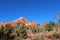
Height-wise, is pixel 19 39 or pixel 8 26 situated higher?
pixel 8 26

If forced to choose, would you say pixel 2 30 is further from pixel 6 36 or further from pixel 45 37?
pixel 45 37

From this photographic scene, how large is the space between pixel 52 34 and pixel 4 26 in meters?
7.10

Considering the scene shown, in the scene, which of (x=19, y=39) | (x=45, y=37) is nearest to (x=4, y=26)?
(x=19, y=39)

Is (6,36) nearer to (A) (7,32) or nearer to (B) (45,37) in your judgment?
(A) (7,32)

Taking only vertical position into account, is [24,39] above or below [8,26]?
below

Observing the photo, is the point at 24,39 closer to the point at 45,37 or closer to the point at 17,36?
the point at 17,36

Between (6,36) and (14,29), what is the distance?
2.70 m

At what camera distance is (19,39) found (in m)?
27.2

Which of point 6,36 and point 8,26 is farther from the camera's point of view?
point 8,26

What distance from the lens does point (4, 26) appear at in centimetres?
2925

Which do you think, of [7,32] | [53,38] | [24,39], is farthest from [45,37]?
[7,32]

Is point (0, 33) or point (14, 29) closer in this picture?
point (0, 33)

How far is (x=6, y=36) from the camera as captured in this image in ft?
89.7

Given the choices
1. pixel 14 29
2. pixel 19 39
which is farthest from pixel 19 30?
pixel 19 39
